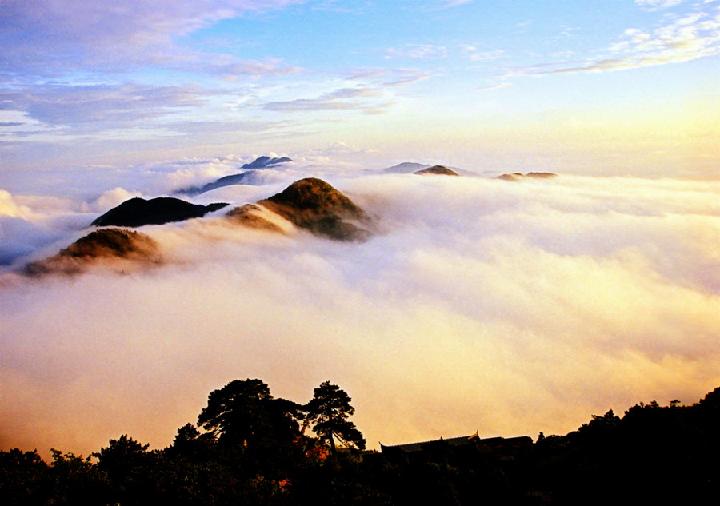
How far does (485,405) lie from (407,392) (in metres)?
15.7

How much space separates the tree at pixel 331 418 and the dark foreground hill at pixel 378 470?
132 cm

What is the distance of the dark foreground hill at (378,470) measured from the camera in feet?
80.0

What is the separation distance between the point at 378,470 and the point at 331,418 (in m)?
17.1

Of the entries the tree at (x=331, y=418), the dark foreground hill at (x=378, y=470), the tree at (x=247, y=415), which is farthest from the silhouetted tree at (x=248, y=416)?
the tree at (x=331, y=418)

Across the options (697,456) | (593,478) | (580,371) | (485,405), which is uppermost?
(697,456)

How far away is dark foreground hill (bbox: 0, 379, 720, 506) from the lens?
24.4 metres

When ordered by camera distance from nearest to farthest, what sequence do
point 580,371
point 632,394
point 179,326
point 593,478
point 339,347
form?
point 593,478
point 632,394
point 580,371
point 339,347
point 179,326

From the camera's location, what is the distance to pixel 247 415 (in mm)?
47375

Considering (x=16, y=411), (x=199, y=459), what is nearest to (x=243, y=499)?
(x=199, y=459)

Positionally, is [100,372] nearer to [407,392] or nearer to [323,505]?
[407,392]

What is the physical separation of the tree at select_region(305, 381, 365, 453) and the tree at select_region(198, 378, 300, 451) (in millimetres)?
1638

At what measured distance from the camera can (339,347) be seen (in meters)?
146

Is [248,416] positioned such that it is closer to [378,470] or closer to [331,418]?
[331,418]

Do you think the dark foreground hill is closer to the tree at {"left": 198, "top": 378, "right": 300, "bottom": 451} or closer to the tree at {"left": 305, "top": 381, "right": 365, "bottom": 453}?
the tree at {"left": 198, "top": 378, "right": 300, "bottom": 451}
